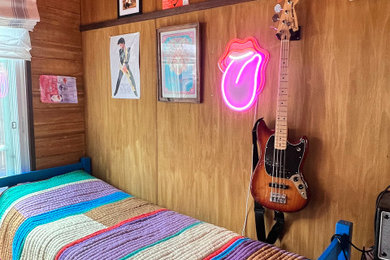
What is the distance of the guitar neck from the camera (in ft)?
5.15

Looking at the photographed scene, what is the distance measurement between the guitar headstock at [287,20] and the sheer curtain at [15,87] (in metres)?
1.89

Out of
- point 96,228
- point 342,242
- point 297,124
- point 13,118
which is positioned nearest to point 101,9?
point 13,118

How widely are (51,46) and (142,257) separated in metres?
1.98

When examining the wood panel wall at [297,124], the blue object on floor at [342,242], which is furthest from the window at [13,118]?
the blue object on floor at [342,242]

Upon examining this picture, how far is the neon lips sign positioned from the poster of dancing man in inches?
31.7

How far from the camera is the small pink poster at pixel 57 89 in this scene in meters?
2.59

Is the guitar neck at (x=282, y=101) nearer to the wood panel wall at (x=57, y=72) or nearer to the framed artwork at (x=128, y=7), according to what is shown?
the framed artwork at (x=128, y=7)

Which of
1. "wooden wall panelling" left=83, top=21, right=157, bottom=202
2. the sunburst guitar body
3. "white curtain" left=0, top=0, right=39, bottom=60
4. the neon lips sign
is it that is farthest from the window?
the sunburst guitar body

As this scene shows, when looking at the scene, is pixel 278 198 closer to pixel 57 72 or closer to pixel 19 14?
pixel 57 72

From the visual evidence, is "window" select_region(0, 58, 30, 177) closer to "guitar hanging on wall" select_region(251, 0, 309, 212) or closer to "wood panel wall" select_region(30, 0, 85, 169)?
"wood panel wall" select_region(30, 0, 85, 169)

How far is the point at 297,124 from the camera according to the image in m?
1.63

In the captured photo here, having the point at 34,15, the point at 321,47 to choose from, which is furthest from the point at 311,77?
the point at 34,15

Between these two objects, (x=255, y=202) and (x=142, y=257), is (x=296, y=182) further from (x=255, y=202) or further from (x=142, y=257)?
(x=142, y=257)

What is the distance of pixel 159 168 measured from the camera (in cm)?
233
